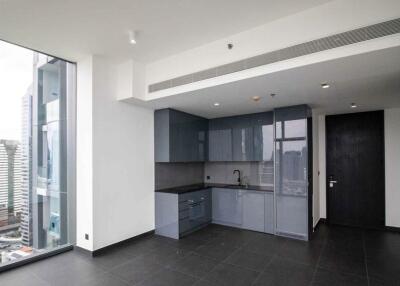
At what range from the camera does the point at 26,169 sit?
131 inches

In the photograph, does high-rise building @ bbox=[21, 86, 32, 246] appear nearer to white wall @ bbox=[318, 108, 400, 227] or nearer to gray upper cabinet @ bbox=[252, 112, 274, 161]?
gray upper cabinet @ bbox=[252, 112, 274, 161]

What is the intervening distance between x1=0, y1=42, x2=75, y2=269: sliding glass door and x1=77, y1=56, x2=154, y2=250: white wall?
28cm

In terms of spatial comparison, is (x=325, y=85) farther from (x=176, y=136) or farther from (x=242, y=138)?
(x=176, y=136)

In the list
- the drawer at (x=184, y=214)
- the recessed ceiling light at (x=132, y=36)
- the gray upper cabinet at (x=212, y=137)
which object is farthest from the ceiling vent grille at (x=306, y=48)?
the drawer at (x=184, y=214)

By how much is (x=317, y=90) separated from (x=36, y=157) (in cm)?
434

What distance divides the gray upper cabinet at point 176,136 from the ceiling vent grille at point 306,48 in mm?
1249

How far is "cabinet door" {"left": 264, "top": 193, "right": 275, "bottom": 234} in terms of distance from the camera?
4.45 metres

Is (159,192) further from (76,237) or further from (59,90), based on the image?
(59,90)

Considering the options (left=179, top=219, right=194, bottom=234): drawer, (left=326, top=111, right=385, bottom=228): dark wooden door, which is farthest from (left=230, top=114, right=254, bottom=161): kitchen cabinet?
(left=326, top=111, right=385, bottom=228): dark wooden door

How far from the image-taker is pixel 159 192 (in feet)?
14.8

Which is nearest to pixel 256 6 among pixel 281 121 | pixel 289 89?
pixel 289 89

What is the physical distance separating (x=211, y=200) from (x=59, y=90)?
3669 millimetres

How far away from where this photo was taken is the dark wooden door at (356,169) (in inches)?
188

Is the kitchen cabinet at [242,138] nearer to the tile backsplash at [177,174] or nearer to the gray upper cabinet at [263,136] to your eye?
the gray upper cabinet at [263,136]
